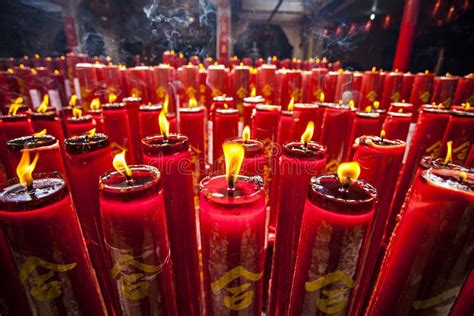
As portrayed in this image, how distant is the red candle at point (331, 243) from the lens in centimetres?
52

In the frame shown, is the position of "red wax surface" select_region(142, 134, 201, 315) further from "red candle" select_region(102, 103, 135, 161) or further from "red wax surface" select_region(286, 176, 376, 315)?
"red candle" select_region(102, 103, 135, 161)

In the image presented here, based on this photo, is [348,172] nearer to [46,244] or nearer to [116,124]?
[46,244]

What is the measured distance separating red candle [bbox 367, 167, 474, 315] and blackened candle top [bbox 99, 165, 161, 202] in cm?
57

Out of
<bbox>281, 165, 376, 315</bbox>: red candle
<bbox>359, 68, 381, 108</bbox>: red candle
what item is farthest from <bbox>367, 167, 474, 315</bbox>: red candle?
<bbox>359, 68, 381, 108</bbox>: red candle

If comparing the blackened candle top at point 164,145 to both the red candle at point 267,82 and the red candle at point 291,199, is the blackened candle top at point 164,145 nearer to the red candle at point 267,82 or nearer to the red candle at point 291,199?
the red candle at point 291,199

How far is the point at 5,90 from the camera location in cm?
252

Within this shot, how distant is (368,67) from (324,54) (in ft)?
7.91

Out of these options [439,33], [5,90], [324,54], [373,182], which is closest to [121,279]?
[373,182]

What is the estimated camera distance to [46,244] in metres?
0.53

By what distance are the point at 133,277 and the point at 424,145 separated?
139 cm

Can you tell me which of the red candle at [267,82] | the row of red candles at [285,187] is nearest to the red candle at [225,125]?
the row of red candles at [285,187]

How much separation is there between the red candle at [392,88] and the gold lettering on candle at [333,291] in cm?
262

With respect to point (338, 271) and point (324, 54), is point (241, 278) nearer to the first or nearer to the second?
point (338, 271)

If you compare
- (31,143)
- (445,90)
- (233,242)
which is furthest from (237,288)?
(445,90)
